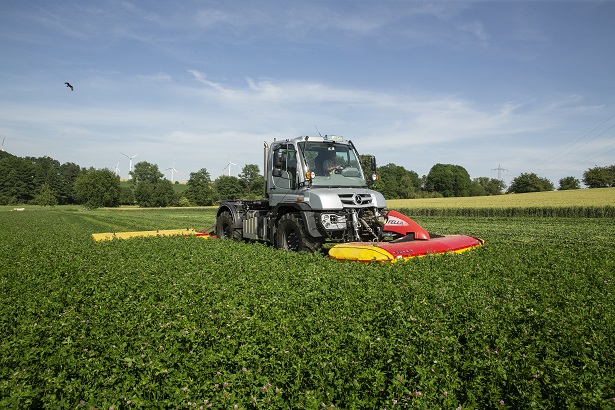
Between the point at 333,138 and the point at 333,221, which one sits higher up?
the point at 333,138

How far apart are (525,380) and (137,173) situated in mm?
158660

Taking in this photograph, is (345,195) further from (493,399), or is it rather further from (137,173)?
(137,173)

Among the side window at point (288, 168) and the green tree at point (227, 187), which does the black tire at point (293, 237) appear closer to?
the side window at point (288, 168)

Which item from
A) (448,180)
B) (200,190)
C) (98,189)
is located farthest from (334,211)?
(448,180)

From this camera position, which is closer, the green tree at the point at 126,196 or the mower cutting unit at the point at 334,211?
the mower cutting unit at the point at 334,211

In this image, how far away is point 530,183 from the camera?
254 feet

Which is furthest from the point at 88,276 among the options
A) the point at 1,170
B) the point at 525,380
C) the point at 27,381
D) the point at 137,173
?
the point at 137,173

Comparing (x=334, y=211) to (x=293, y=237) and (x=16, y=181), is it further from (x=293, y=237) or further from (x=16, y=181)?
(x=16, y=181)

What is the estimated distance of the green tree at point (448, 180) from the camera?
102m

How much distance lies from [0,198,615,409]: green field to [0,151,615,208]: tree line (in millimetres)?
61993

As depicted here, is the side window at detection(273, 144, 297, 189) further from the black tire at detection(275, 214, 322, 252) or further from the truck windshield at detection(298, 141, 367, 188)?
the black tire at detection(275, 214, 322, 252)

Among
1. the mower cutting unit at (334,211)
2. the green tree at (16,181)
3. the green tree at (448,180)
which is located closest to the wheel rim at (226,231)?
the mower cutting unit at (334,211)

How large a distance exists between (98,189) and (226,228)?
8295cm

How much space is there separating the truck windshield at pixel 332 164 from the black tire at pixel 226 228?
15.1 feet
